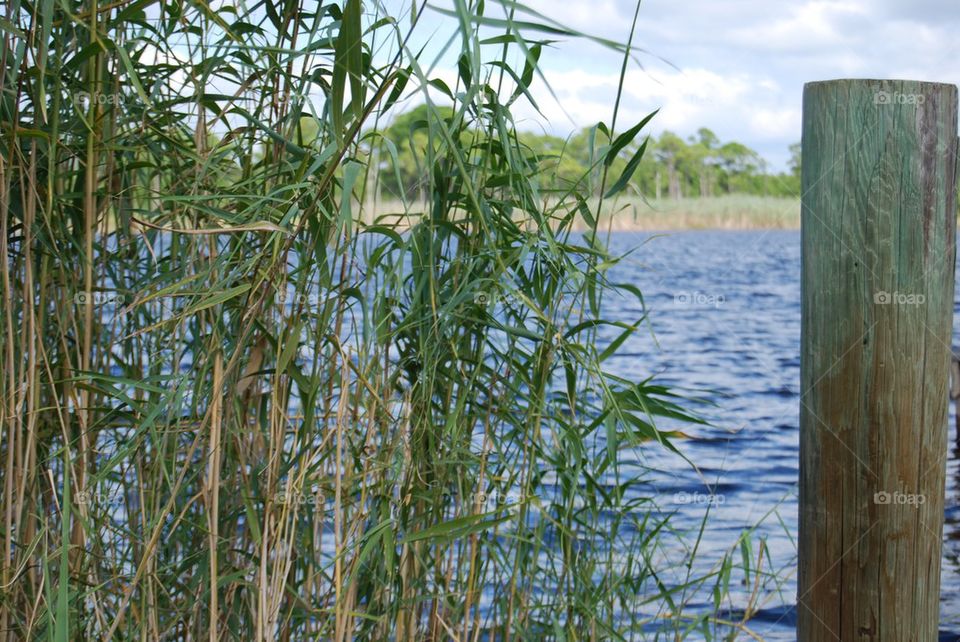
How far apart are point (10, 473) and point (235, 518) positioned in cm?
42

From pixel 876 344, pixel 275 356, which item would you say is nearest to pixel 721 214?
pixel 876 344

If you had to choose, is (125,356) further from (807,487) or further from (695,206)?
(695,206)

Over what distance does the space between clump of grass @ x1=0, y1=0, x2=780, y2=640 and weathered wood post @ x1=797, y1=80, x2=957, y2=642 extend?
1.40ft

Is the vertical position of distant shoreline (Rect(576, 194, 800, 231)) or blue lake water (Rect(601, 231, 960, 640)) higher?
distant shoreline (Rect(576, 194, 800, 231))

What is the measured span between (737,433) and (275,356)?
251 inches

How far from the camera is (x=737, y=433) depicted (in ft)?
25.2

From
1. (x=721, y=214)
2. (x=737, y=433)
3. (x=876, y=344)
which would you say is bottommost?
(x=737, y=433)

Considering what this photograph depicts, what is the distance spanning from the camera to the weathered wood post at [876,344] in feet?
6.51

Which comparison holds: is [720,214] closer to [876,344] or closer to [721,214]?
[721,214]

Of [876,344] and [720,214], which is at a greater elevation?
[720,214]

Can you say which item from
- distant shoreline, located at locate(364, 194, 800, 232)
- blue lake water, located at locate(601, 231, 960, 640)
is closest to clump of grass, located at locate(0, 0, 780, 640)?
blue lake water, located at locate(601, 231, 960, 640)

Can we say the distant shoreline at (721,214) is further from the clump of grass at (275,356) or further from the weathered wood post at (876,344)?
the clump of grass at (275,356)

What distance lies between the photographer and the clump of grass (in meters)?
1.68

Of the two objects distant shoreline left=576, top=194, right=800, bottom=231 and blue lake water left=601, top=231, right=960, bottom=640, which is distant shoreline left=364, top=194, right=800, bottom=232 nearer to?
distant shoreline left=576, top=194, right=800, bottom=231
